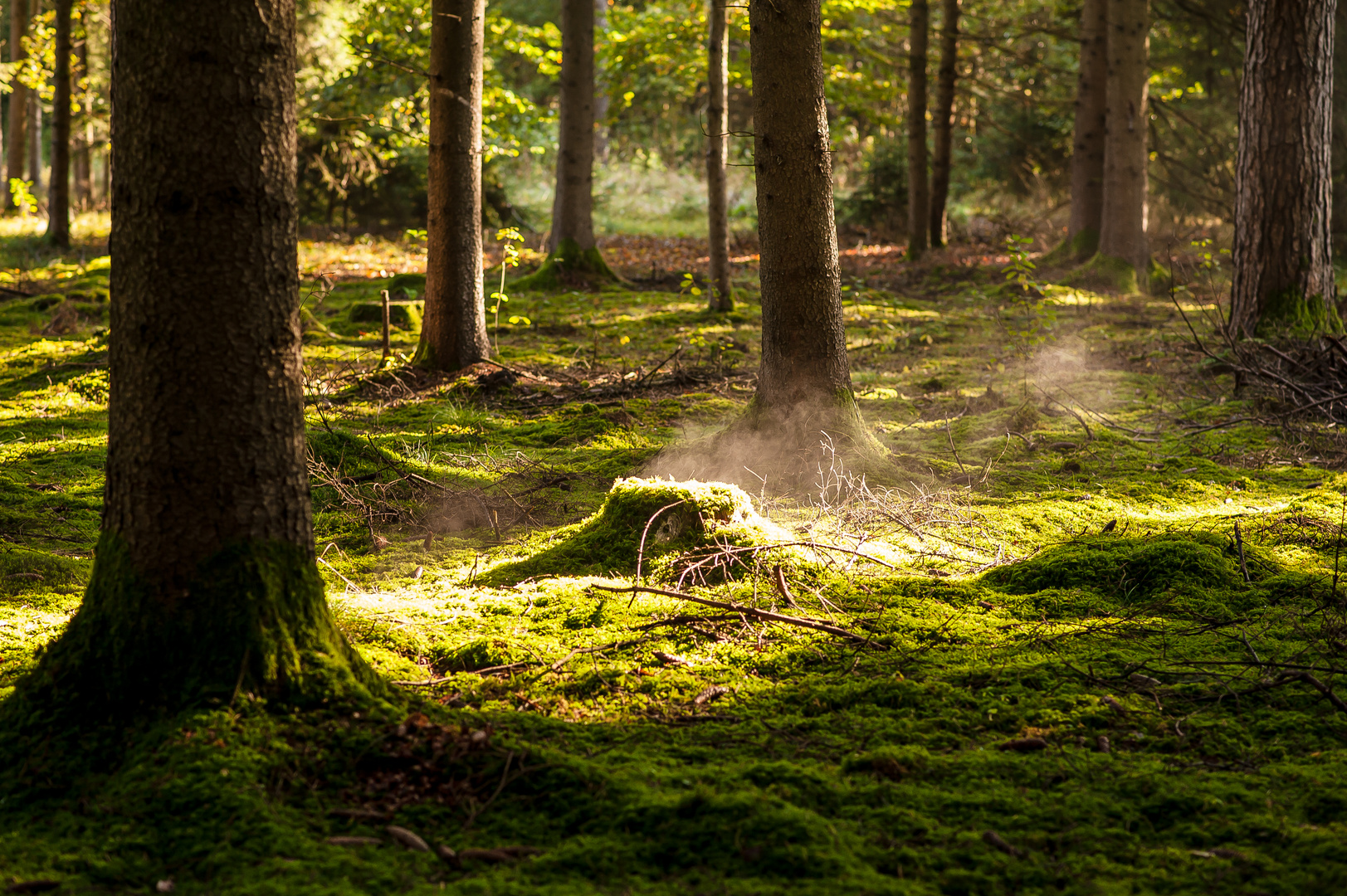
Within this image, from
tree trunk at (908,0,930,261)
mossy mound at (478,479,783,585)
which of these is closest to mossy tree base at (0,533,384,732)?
mossy mound at (478,479,783,585)

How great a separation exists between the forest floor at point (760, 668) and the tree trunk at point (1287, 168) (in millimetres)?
1868

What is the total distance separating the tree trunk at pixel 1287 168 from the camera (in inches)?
339

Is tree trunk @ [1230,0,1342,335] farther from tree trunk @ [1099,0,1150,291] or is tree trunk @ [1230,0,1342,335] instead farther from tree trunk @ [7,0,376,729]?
tree trunk @ [7,0,376,729]

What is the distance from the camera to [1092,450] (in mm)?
6598

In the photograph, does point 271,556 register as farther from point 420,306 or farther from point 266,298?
point 420,306

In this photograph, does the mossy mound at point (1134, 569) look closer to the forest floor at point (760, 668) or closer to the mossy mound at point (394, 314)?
the forest floor at point (760, 668)

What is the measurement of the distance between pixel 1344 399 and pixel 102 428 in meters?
9.13

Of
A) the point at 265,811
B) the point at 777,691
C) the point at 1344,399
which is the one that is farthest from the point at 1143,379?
the point at 265,811

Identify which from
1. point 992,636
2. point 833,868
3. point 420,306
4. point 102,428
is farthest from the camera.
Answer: point 420,306

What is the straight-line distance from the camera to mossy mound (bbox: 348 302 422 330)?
36.4 feet

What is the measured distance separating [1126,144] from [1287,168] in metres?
5.77

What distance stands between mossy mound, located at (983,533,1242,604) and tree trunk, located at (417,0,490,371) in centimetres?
586

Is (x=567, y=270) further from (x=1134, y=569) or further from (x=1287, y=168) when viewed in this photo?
(x=1134, y=569)

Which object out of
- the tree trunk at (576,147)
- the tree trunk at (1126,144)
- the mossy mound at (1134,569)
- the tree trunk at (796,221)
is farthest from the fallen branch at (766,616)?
the tree trunk at (1126,144)
